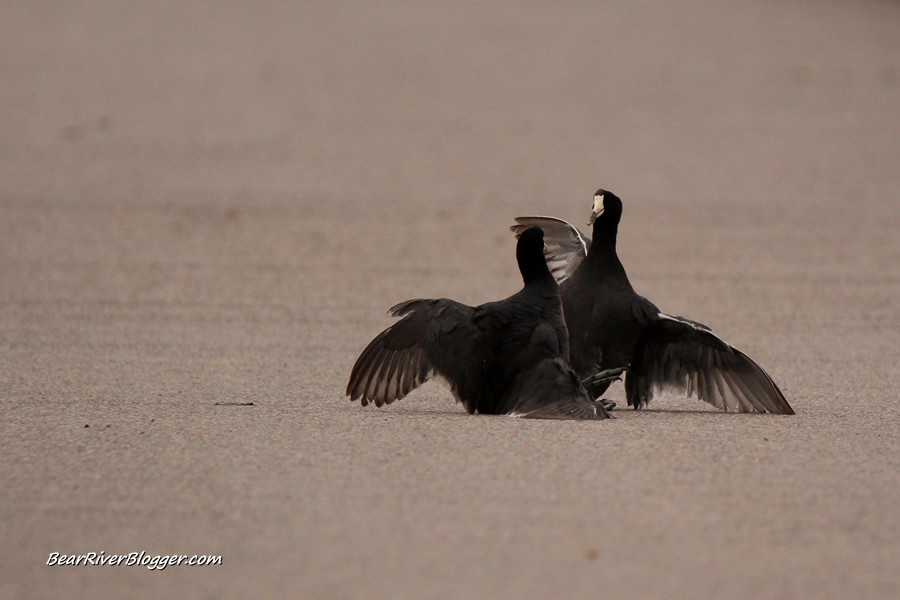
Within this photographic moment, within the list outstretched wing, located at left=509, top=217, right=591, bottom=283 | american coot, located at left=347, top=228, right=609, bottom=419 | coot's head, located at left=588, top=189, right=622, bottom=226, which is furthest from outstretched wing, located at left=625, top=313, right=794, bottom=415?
outstretched wing, located at left=509, top=217, right=591, bottom=283

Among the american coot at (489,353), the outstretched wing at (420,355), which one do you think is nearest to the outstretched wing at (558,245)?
the american coot at (489,353)

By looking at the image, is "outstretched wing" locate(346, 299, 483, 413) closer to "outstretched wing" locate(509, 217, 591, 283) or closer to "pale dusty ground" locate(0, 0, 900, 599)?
"pale dusty ground" locate(0, 0, 900, 599)

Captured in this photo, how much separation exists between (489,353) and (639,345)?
0.97m

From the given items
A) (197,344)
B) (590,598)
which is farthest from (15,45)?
(590,598)

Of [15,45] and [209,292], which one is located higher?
[15,45]

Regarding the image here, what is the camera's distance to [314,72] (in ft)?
58.4

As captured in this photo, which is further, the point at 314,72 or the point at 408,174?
the point at 314,72

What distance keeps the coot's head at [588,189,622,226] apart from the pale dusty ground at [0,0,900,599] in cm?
108

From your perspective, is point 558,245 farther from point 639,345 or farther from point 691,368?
point 691,368

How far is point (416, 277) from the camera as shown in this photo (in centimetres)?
1027

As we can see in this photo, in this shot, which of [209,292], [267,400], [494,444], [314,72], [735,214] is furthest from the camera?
[314,72]

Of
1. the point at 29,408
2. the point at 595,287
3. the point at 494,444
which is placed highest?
the point at 595,287

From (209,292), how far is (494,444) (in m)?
5.32

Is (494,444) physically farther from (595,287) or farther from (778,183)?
(778,183)
